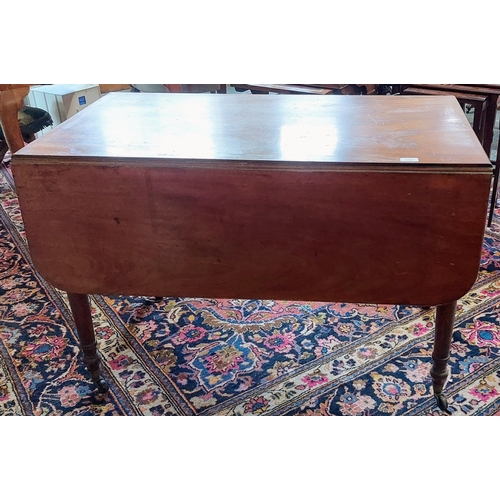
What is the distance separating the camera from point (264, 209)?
4.07ft

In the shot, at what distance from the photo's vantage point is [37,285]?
2268mm

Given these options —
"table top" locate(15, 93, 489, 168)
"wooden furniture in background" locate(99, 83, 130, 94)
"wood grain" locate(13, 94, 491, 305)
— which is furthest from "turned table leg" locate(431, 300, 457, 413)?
"wooden furniture in background" locate(99, 83, 130, 94)

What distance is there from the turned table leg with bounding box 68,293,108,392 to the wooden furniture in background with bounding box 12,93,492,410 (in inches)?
4.3

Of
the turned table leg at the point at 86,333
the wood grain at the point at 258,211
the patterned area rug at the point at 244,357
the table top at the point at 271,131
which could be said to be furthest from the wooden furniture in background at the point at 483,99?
the turned table leg at the point at 86,333

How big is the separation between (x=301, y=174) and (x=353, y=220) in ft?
0.51

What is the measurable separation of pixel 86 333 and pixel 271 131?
0.76 meters

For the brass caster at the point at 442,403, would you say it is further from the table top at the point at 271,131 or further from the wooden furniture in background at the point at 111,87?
the wooden furniture in background at the point at 111,87

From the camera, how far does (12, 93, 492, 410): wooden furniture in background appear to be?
3.91 feet

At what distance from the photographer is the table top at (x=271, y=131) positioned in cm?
122

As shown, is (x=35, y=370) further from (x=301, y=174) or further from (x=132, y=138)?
(x=301, y=174)

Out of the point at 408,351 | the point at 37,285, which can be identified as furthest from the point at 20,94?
the point at 408,351

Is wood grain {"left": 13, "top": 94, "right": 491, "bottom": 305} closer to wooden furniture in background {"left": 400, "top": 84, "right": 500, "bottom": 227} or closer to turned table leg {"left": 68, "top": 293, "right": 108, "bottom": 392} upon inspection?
turned table leg {"left": 68, "top": 293, "right": 108, "bottom": 392}

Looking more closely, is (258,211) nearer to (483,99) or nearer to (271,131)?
(271,131)

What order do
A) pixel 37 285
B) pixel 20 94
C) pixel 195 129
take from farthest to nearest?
1. pixel 20 94
2. pixel 37 285
3. pixel 195 129
